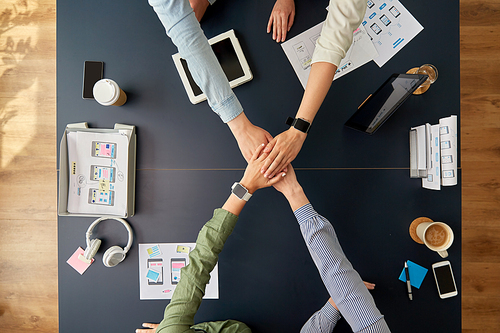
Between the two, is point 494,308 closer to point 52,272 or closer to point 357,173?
point 357,173

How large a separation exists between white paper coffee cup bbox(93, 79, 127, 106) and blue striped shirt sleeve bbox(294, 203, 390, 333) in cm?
100

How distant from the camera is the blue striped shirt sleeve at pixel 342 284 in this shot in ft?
2.98

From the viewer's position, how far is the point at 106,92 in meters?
1.11

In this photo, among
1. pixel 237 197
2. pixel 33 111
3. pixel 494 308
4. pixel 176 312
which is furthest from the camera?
pixel 33 111

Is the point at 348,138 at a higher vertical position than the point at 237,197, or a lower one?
higher

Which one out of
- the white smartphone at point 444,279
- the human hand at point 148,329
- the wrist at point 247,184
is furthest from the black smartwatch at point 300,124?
the human hand at point 148,329

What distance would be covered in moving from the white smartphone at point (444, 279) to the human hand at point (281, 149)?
2.77 feet

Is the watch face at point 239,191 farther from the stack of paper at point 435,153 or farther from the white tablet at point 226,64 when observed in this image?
the stack of paper at point 435,153

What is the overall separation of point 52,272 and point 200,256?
1322mm

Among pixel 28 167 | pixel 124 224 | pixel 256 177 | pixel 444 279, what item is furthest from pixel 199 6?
pixel 444 279

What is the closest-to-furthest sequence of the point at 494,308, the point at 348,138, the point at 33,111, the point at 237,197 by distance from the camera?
the point at 237,197 → the point at 348,138 → the point at 494,308 → the point at 33,111

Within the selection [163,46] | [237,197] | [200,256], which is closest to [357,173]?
[237,197]

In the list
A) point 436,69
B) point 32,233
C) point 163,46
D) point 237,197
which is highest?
point 163,46

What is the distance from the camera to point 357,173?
1.19m
